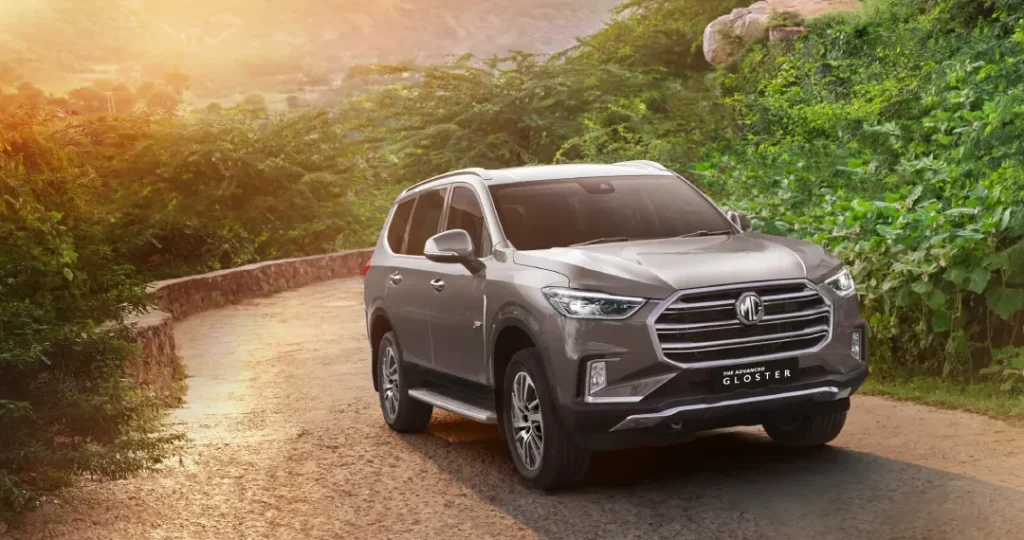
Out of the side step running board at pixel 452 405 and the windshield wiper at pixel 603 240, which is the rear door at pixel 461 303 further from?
the windshield wiper at pixel 603 240

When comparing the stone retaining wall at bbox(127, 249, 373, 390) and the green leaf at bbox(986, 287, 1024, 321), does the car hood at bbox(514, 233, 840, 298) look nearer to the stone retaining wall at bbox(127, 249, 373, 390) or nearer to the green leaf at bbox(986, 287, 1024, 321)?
the green leaf at bbox(986, 287, 1024, 321)

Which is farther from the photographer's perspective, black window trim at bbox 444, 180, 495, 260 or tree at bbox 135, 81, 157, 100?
tree at bbox 135, 81, 157, 100

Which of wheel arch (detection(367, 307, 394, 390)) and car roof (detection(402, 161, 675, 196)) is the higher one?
car roof (detection(402, 161, 675, 196))

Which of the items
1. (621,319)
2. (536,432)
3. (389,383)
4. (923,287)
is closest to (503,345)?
(536,432)

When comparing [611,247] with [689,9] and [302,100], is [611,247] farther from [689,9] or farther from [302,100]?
[302,100]

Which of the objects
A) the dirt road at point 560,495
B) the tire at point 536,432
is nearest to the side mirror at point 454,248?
the tire at point 536,432

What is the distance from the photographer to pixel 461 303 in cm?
911

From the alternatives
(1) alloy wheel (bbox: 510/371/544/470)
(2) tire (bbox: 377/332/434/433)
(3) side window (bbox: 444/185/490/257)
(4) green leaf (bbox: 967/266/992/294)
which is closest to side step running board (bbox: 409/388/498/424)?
(2) tire (bbox: 377/332/434/433)

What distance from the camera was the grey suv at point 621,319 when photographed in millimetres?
Result: 7527

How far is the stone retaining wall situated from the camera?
47.7 feet

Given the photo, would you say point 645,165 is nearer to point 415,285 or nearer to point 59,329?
point 415,285

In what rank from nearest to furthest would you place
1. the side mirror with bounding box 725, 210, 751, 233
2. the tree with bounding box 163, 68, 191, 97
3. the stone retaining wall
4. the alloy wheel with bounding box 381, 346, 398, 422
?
the side mirror with bounding box 725, 210, 751, 233
the alloy wheel with bounding box 381, 346, 398, 422
the stone retaining wall
the tree with bounding box 163, 68, 191, 97

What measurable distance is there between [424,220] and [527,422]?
104 inches

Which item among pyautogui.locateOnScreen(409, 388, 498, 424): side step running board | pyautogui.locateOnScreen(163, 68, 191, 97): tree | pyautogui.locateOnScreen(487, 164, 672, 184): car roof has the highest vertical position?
pyautogui.locateOnScreen(163, 68, 191, 97): tree
